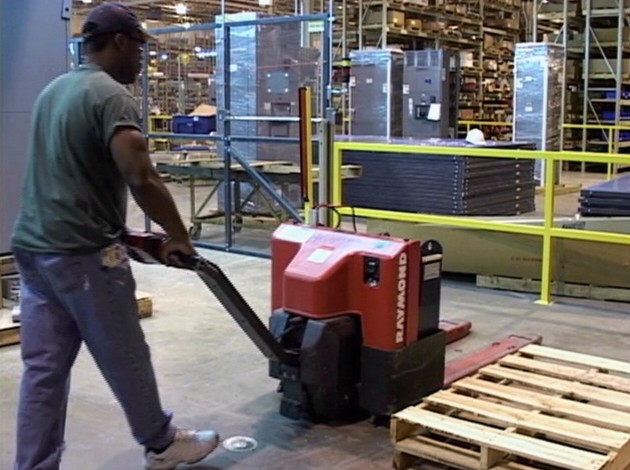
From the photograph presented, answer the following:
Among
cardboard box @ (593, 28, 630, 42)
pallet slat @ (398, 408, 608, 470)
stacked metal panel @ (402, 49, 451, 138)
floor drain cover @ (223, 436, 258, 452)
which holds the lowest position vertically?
floor drain cover @ (223, 436, 258, 452)

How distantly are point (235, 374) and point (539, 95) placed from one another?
947cm

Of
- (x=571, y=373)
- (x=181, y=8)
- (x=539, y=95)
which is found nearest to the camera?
(x=571, y=373)

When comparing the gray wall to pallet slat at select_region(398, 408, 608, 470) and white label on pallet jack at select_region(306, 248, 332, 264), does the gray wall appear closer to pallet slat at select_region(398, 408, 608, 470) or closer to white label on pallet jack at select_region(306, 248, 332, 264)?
white label on pallet jack at select_region(306, 248, 332, 264)

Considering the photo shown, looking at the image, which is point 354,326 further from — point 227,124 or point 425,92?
point 425,92

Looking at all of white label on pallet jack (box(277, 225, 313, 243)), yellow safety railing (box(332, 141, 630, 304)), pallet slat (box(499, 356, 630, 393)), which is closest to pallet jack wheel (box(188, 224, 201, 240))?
yellow safety railing (box(332, 141, 630, 304))

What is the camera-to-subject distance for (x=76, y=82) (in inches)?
112

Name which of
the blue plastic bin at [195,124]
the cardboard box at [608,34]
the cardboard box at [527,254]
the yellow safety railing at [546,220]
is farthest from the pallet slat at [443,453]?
the cardboard box at [608,34]

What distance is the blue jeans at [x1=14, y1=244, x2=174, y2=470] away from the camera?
288 centimetres

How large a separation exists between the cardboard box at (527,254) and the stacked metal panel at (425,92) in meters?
6.17

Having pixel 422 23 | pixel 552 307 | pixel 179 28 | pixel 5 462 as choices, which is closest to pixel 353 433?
pixel 5 462

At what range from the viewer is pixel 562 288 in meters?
6.54

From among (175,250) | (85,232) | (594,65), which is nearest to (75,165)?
(85,232)

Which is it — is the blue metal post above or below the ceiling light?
below

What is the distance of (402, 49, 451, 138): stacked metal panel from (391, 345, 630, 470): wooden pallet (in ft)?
30.5
